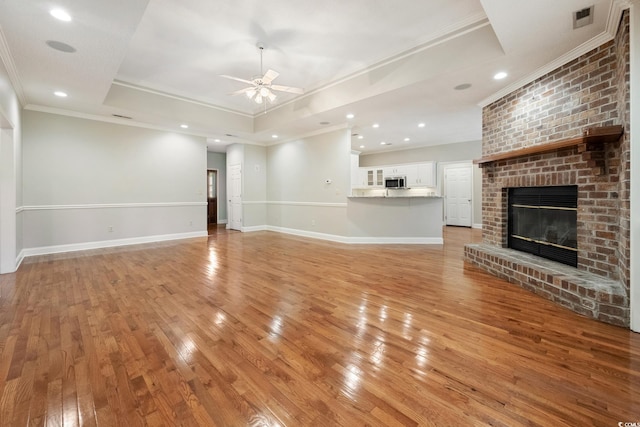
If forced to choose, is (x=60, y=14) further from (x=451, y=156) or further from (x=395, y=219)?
(x=451, y=156)

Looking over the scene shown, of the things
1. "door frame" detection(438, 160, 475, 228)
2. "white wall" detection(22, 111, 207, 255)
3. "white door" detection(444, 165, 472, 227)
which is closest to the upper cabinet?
"door frame" detection(438, 160, 475, 228)

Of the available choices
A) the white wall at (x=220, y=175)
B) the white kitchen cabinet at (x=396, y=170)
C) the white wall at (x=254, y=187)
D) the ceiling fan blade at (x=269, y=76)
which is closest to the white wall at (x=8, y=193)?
the ceiling fan blade at (x=269, y=76)

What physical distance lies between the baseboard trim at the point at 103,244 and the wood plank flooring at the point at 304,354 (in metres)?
1.94

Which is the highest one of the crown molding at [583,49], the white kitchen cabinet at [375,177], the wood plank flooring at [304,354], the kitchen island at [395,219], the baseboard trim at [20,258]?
the crown molding at [583,49]

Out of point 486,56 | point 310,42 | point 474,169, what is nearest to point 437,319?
point 486,56

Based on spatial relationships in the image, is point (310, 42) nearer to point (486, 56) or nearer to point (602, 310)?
point (486, 56)

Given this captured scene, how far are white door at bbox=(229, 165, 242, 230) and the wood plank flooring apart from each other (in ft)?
15.7

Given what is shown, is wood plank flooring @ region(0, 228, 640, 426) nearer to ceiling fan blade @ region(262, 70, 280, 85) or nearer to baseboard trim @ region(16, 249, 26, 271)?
baseboard trim @ region(16, 249, 26, 271)

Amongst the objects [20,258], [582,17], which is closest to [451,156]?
[582,17]

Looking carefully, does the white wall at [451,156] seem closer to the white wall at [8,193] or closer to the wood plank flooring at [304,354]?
the wood plank flooring at [304,354]

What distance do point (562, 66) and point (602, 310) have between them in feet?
9.03

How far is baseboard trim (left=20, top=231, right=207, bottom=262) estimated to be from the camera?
197 inches

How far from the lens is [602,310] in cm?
238

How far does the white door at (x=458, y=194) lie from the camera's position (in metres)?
8.90
